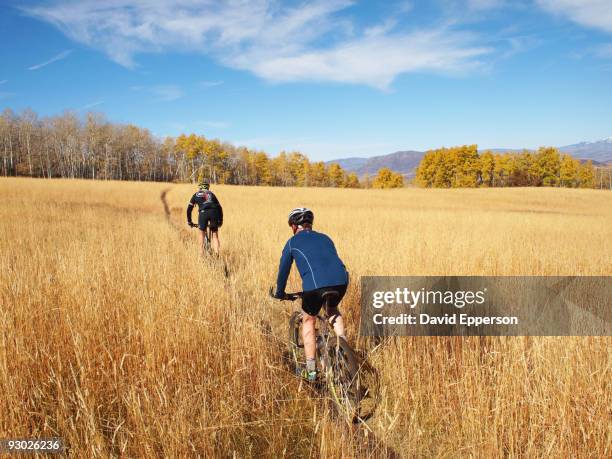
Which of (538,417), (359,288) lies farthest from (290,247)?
(359,288)

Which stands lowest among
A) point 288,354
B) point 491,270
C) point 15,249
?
point 288,354

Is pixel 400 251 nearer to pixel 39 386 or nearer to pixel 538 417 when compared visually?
pixel 538 417

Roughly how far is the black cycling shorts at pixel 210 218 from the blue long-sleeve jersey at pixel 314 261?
5.54m

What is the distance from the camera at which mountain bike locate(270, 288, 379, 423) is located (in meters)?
2.85

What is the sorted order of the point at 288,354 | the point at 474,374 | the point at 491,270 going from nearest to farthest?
the point at 474,374 → the point at 288,354 → the point at 491,270

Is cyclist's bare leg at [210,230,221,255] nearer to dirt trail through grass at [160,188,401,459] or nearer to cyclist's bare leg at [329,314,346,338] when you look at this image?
dirt trail through grass at [160,188,401,459]

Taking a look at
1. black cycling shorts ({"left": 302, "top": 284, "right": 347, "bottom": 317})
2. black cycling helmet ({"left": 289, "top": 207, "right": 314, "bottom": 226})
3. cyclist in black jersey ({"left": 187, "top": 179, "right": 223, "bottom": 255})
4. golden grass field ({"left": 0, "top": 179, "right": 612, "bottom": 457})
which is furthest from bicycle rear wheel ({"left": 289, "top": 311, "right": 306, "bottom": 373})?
cyclist in black jersey ({"left": 187, "top": 179, "right": 223, "bottom": 255})

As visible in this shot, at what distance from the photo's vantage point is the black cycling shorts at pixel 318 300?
10.4 feet

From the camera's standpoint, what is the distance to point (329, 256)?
10.6 ft

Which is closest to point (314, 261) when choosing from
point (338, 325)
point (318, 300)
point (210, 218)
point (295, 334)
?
point (318, 300)

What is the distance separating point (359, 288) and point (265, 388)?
11.0ft

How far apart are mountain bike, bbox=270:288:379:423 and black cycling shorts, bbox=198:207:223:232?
5.42m

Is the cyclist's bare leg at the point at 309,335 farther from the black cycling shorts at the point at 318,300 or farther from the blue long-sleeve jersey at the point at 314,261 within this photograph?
the blue long-sleeve jersey at the point at 314,261

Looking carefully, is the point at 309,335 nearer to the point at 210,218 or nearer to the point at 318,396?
the point at 318,396
